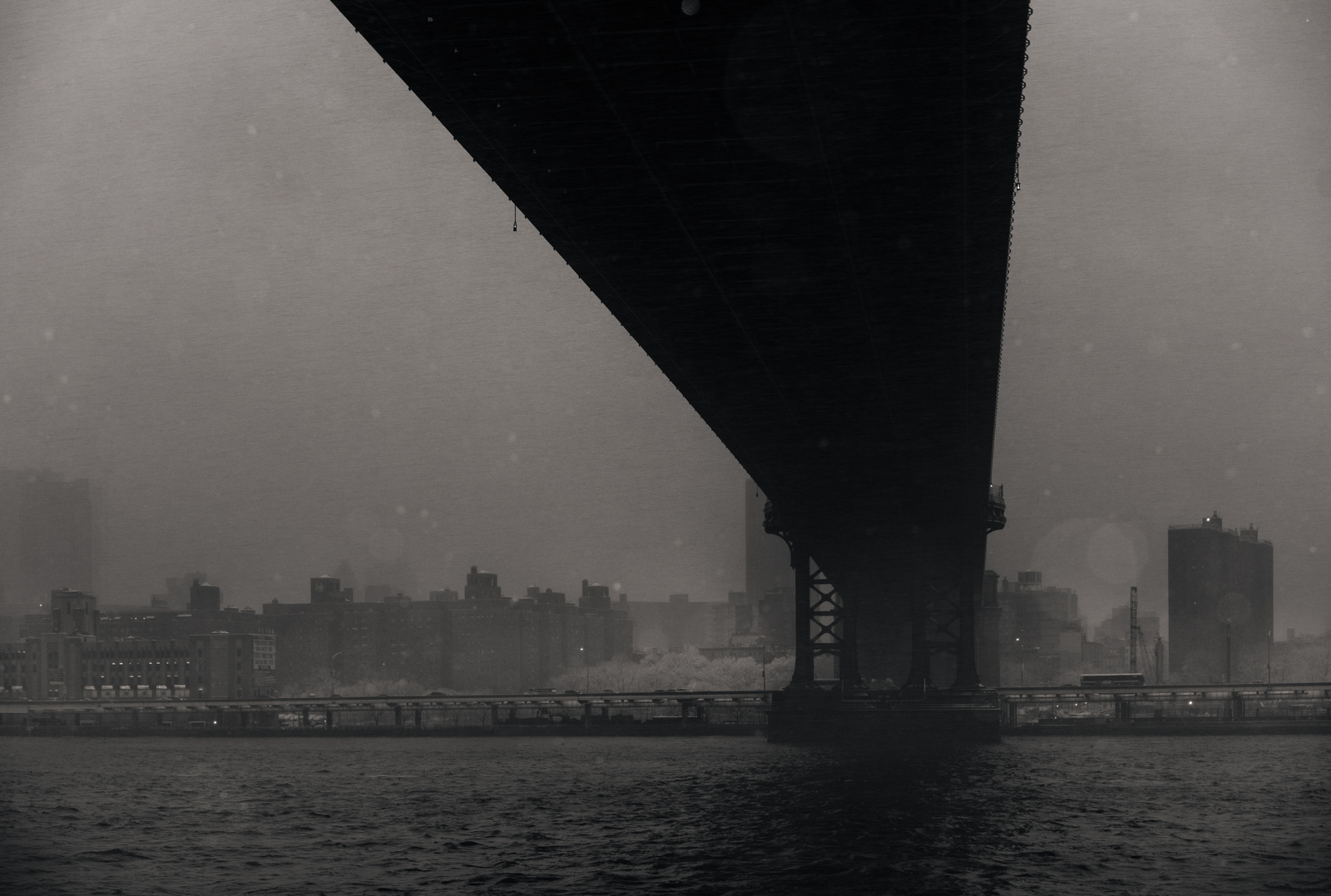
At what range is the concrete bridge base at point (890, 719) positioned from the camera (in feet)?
292

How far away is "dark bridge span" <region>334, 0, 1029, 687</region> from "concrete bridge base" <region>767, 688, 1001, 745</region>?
44.3 meters

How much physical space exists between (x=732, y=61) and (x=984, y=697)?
7512 cm

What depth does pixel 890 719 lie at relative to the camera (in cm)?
8925

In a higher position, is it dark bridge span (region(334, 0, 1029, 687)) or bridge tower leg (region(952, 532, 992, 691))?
dark bridge span (region(334, 0, 1029, 687))

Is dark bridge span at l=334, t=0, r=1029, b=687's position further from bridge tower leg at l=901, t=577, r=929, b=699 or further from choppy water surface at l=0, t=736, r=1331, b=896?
bridge tower leg at l=901, t=577, r=929, b=699

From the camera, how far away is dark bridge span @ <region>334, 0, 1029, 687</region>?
65.7 feet

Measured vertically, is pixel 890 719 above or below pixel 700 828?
below

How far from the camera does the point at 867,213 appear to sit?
2830 centimetres

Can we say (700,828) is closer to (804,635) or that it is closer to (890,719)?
(890,719)

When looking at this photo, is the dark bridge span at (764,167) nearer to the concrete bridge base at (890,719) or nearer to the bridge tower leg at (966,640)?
the concrete bridge base at (890,719)

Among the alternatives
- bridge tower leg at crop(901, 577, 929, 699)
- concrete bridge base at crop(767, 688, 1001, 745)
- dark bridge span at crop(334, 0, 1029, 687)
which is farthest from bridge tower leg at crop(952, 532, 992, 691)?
dark bridge span at crop(334, 0, 1029, 687)

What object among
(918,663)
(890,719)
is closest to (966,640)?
(918,663)

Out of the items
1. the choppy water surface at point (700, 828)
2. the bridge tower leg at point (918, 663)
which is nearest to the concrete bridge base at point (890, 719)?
the bridge tower leg at point (918, 663)

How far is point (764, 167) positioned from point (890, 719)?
222ft
